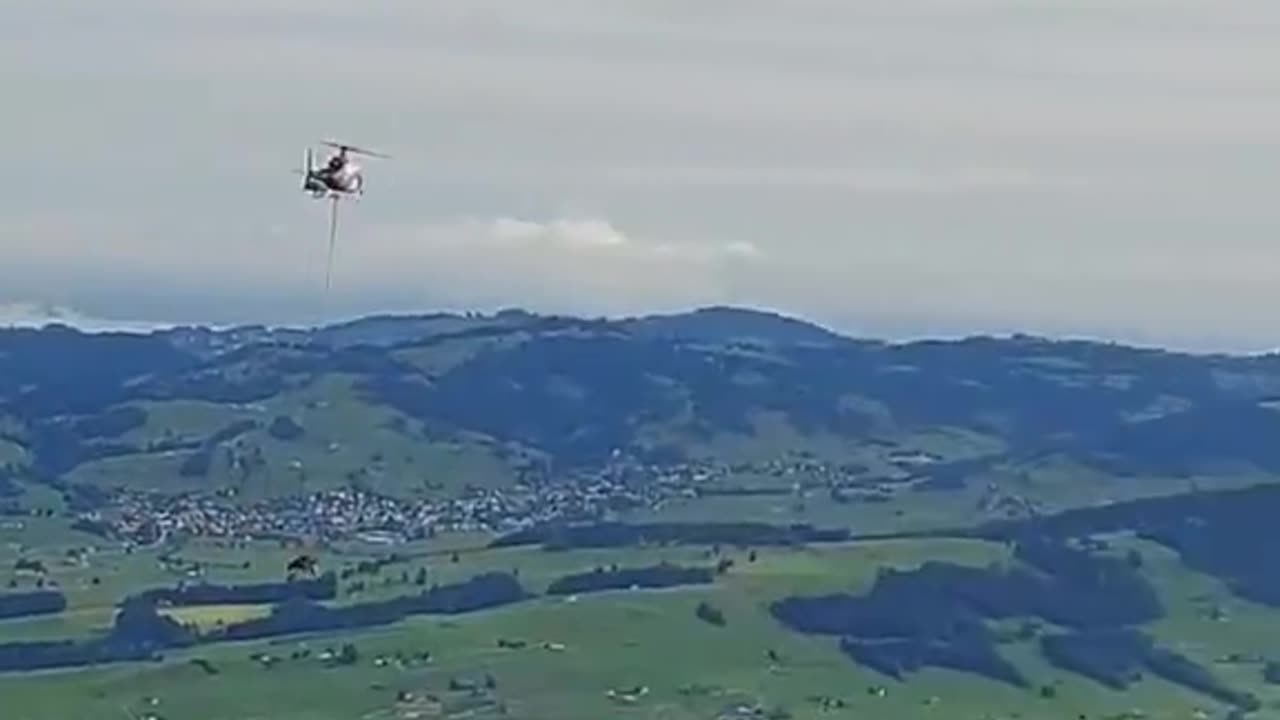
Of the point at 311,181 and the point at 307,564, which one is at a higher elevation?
the point at 311,181

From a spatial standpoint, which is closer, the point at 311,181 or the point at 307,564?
the point at 311,181
